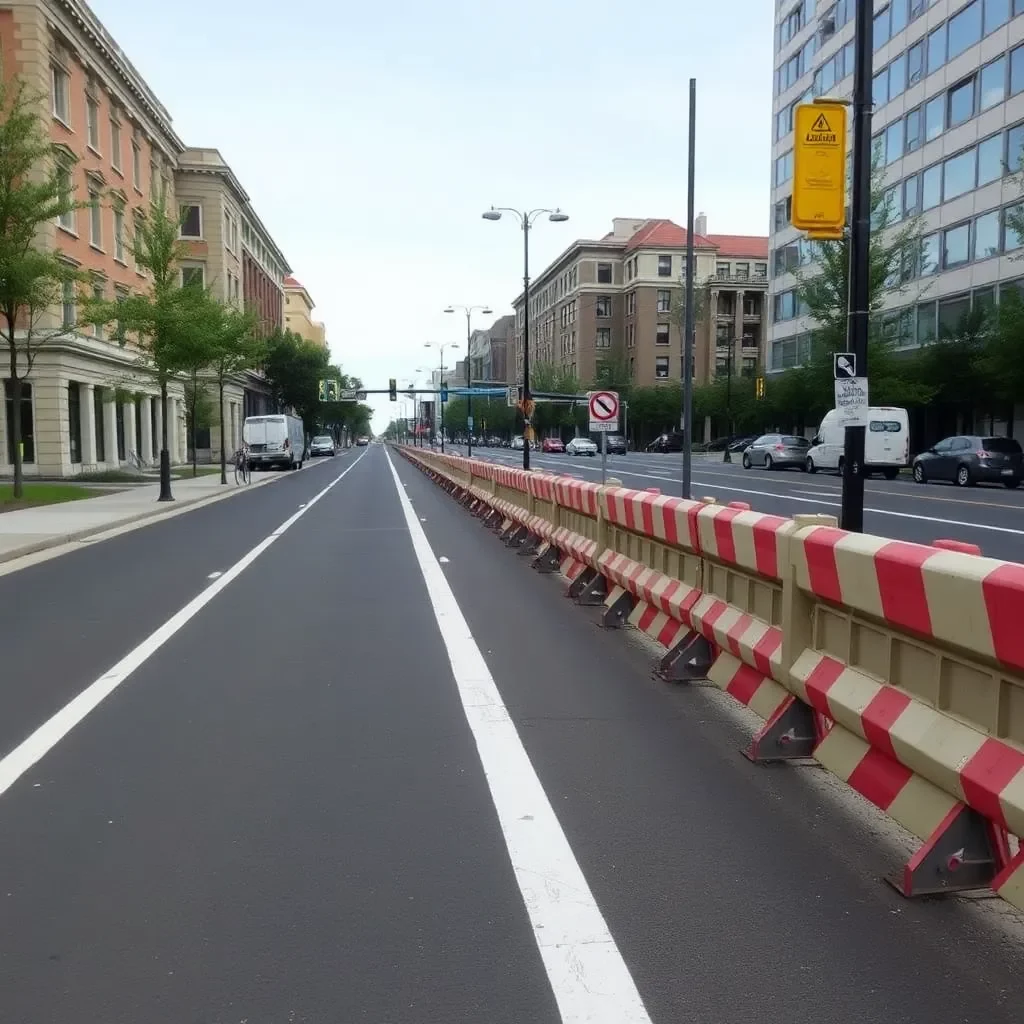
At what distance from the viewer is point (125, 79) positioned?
42.4 meters

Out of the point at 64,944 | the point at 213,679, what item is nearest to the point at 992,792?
the point at 64,944

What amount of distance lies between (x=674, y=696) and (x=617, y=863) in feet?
8.74

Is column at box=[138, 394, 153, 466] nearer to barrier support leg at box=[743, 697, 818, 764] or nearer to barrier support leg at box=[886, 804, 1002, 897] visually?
barrier support leg at box=[743, 697, 818, 764]

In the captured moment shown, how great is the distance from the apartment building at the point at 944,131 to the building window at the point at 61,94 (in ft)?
90.1

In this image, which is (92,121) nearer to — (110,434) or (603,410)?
(110,434)

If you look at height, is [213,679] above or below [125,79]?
below

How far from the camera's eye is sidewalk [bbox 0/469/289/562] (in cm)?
1548

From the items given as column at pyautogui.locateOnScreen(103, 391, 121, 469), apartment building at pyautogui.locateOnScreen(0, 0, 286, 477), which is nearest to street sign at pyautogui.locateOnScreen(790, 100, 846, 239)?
apartment building at pyautogui.locateOnScreen(0, 0, 286, 477)

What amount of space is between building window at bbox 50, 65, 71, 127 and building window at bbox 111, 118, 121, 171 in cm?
529

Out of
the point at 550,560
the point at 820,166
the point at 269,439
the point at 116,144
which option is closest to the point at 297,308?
the point at 269,439

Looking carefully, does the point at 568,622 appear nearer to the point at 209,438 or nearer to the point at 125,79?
the point at 125,79

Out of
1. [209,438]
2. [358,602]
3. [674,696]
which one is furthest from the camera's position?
[209,438]

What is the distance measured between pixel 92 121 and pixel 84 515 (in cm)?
2517

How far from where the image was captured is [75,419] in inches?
1476
